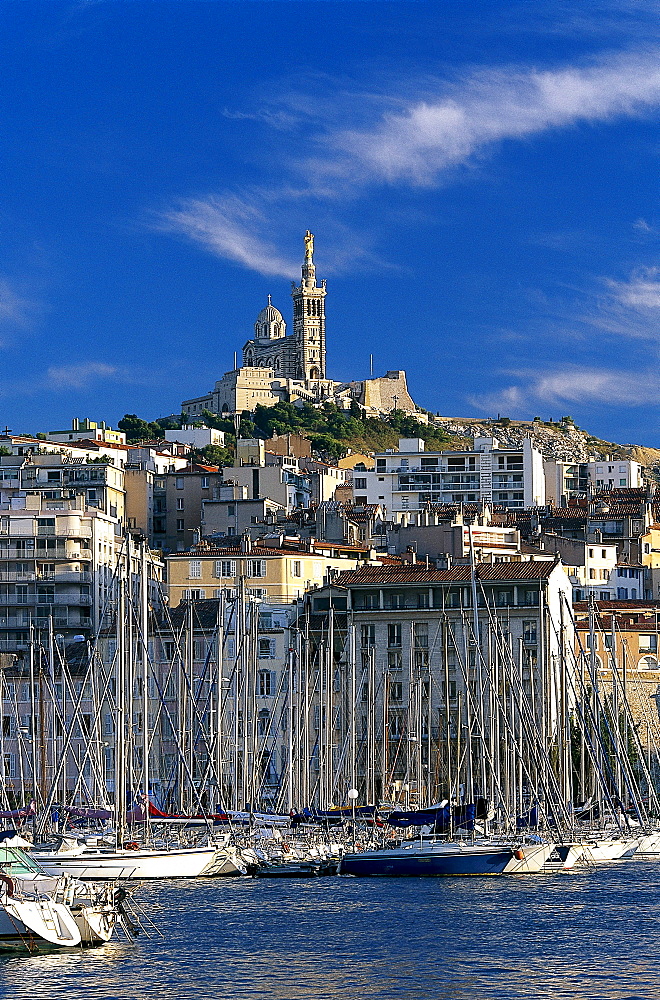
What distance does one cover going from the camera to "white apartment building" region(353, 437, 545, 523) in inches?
5807

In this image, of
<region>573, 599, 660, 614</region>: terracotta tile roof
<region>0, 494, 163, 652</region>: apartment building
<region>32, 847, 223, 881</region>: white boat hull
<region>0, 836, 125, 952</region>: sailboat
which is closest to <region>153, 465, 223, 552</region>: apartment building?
<region>0, 494, 163, 652</region>: apartment building

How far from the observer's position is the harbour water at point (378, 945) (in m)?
42.2

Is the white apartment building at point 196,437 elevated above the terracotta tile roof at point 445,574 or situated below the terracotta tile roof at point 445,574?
above

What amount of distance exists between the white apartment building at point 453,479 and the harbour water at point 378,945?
84.8m

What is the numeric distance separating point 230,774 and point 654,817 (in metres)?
17.8

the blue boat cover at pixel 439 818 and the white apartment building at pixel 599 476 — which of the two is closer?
the blue boat cover at pixel 439 818

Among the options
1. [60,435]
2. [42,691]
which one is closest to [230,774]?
[42,691]

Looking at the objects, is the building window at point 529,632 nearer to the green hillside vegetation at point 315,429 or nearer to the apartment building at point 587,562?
the apartment building at point 587,562

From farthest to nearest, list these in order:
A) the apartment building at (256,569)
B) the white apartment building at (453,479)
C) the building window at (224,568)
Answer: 1. the white apartment building at (453,479)
2. the building window at (224,568)
3. the apartment building at (256,569)

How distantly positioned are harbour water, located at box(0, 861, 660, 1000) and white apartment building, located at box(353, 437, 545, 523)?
8481 centimetres

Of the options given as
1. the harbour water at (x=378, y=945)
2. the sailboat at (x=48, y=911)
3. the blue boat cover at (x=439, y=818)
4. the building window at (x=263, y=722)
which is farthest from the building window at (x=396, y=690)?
the sailboat at (x=48, y=911)

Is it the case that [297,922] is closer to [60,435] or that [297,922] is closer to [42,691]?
[42,691]

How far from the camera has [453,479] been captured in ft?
492

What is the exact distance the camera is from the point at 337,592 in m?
91.6
